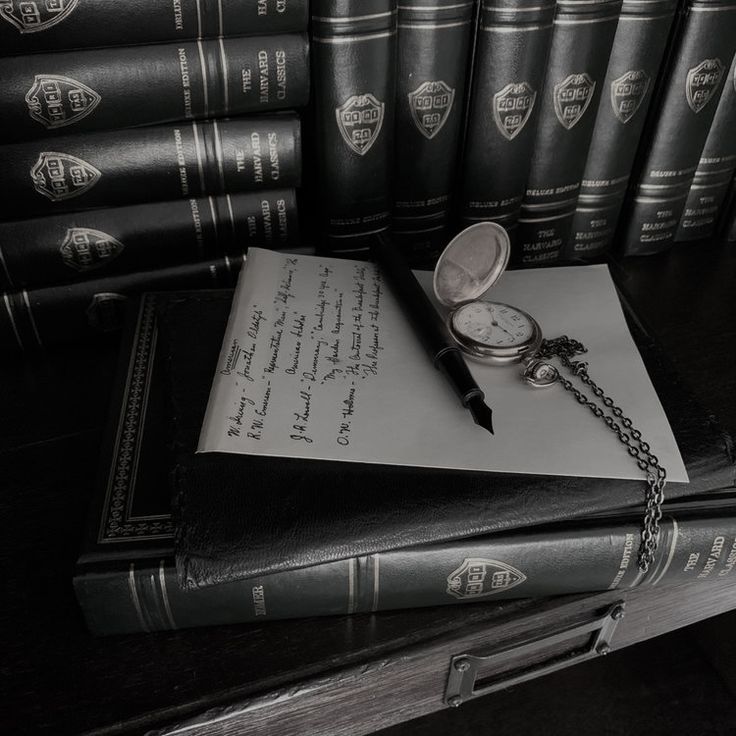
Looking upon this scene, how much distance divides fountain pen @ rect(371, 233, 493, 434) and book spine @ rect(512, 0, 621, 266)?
145mm

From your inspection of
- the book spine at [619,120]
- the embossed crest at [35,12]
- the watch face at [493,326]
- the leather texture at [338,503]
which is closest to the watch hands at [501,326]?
the watch face at [493,326]

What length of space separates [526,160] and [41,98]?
0.37 metres

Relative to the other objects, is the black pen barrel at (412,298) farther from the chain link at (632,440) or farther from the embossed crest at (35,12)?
the embossed crest at (35,12)

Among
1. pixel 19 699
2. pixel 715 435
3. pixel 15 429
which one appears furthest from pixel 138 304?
pixel 715 435

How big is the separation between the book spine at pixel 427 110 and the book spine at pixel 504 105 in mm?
14

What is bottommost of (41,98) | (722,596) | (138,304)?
(722,596)

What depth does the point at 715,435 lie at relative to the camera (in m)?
0.47

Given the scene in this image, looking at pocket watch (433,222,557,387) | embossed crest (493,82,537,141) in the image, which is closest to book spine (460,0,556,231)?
embossed crest (493,82,537,141)

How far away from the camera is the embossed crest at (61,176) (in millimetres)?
522

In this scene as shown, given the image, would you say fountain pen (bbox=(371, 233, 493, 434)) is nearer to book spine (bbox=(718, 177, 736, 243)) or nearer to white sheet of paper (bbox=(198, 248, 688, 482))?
white sheet of paper (bbox=(198, 248, 688, 482))

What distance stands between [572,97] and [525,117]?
1.6 inches

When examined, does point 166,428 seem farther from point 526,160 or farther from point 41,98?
point 526,160

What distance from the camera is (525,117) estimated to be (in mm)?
607

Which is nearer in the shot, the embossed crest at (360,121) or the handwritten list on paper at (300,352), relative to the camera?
the handwritten list on paper at (300,352)
